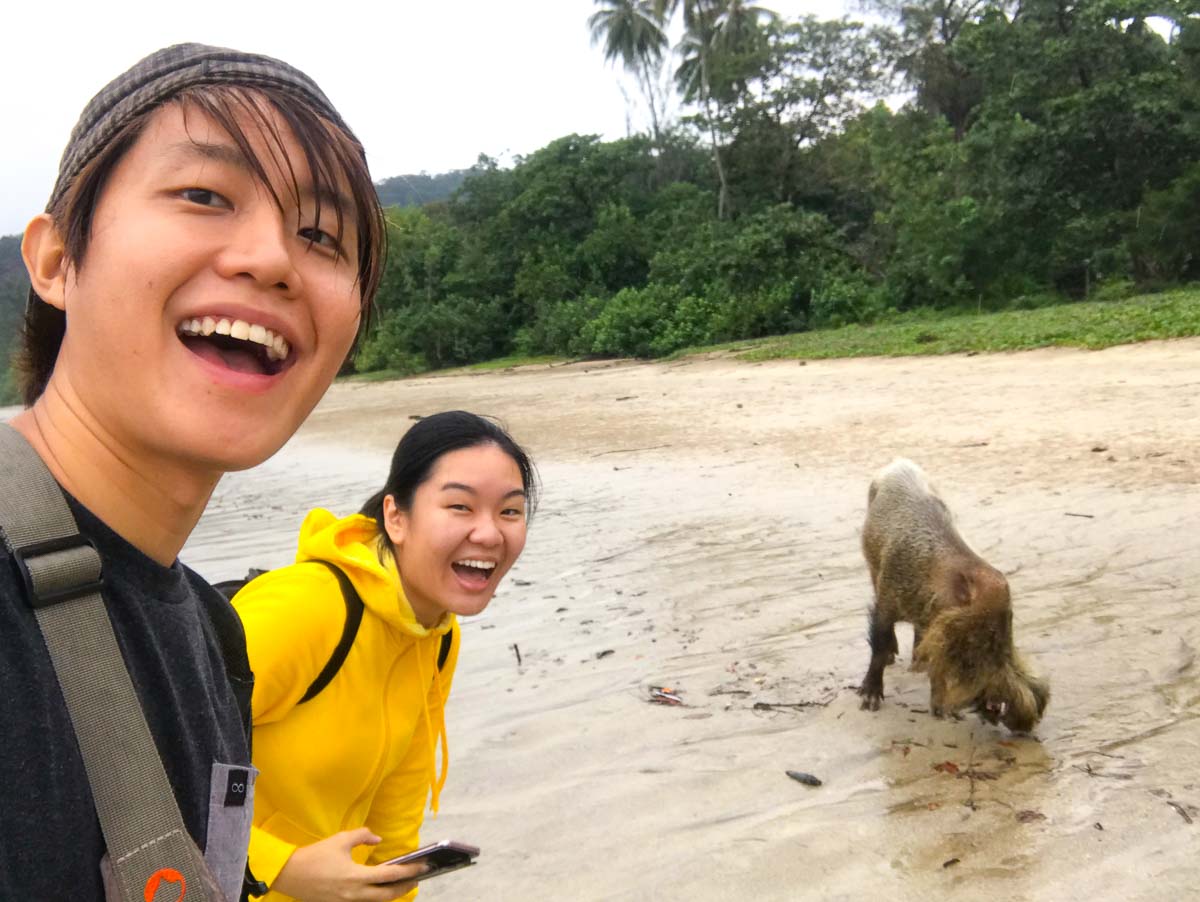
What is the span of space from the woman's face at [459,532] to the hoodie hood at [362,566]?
0.22ft

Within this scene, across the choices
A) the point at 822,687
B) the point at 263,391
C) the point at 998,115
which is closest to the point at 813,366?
the point at 998,115

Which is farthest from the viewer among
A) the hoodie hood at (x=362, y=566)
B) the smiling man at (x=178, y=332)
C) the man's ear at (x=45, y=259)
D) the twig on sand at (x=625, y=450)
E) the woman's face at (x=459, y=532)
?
the twig on sand at (x=625, y=450)

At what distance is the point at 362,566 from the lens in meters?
2.22

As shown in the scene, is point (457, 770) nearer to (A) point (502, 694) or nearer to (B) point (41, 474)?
(A) point (502, 694)

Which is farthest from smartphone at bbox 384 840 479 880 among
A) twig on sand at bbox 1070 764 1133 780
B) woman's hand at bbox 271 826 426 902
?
twig on sand at bbox 1070 764 1133 780

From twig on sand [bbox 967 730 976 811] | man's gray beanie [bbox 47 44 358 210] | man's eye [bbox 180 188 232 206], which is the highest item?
man's gray beanie [bbox 47 44 358 210]

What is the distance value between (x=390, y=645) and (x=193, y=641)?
1209 mm

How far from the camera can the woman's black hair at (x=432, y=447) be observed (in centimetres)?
259

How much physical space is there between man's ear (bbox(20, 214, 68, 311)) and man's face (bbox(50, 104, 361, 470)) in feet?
0.24

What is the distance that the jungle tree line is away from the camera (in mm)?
20953

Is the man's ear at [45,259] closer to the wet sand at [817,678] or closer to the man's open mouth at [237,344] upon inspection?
the man's open mouth at [237,344]

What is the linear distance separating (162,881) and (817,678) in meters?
4.01

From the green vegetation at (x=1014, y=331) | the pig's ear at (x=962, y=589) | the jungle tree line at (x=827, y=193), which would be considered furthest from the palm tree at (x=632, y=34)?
the pig's ear at (x=962, y=589)

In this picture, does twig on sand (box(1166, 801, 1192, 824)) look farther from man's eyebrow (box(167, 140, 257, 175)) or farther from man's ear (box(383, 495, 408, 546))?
man's eyebrow (box(167, 140, 257, 175))
